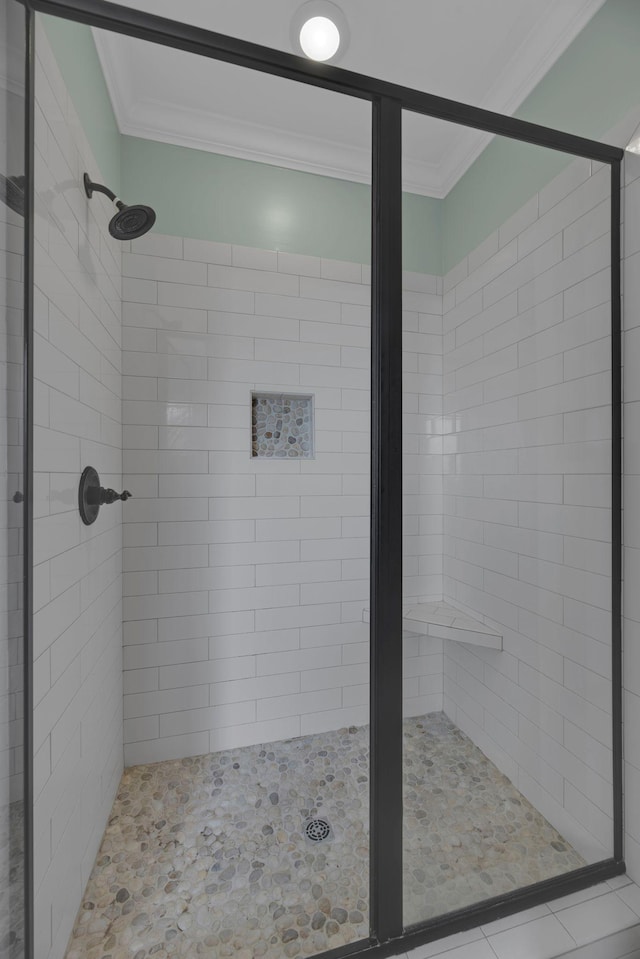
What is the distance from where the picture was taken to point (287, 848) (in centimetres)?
106

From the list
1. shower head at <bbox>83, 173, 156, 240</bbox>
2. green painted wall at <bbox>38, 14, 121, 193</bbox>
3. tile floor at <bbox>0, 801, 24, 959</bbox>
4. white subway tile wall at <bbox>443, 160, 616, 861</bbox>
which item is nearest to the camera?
tile floor at <bbox>0, 801, 24, 959</bbox>

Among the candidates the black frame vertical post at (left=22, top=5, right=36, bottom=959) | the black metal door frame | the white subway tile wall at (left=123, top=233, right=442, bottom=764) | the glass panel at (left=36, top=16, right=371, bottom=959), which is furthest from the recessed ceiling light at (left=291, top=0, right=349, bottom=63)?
the black frame vertical post at (left=22, top=5, right=36, bottom=959)

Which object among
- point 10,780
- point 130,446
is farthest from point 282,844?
point 130,446

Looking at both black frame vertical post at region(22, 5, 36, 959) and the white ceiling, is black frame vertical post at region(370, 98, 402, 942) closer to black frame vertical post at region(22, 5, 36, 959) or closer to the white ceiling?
the white ceiling

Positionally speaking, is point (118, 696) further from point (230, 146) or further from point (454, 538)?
point (230, 146)

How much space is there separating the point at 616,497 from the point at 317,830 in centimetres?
116

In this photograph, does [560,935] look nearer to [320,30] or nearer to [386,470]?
[386,470]

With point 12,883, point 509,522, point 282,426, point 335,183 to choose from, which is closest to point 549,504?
point 509,522

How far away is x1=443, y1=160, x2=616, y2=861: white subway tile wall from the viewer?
1.07 meters

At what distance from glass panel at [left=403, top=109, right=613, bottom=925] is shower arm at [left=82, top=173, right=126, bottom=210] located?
670 millimetres

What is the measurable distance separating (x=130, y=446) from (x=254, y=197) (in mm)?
713

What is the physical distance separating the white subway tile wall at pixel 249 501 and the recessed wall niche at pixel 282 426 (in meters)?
0.02

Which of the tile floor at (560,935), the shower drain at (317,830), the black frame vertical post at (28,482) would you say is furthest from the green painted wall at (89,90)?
the tile floor at (560,935)

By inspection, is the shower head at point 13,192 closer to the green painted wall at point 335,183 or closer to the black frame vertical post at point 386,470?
the green painted wall at point 335,183
